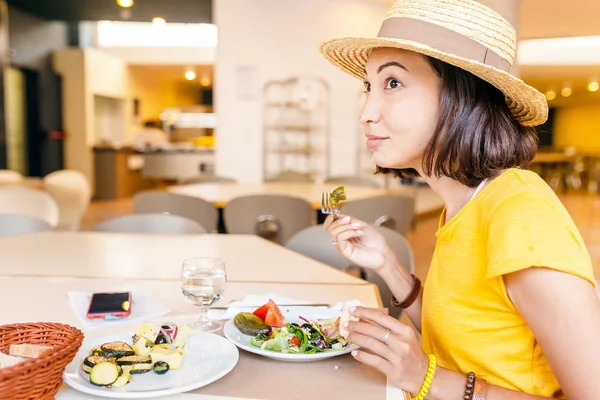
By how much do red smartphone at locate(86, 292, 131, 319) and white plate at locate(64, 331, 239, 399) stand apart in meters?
0.18

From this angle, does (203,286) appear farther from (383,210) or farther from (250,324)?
(383,210)

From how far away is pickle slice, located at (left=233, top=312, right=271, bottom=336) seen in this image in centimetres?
112

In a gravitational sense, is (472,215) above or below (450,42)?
below

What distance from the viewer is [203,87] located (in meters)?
16.6

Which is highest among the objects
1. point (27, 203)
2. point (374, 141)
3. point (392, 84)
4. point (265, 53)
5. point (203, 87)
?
point (203, 87)

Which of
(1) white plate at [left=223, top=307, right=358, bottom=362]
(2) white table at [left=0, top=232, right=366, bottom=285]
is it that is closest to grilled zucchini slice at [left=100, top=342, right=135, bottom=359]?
(1) white plate at [left=223, top=307, right=358, bottom=362]

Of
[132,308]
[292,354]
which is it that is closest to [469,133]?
[292,354]

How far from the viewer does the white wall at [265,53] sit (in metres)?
6.49

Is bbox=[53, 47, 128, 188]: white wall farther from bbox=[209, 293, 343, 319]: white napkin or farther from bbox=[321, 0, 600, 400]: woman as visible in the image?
bbox=[321, 0, 600, 400]: woman

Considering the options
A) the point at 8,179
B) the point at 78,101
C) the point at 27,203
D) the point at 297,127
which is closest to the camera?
the point at 27,203

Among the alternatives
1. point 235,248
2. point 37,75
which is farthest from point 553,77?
point 235,248

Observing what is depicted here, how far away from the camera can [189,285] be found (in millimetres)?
1225

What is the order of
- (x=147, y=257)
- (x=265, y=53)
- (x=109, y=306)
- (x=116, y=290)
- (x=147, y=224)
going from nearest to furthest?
(x=109, y=306) < (x=116, y=290) < (x=147, y=257) < (x=147, y=224) < (x=265, y=53)

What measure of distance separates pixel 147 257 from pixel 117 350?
3.40ft
